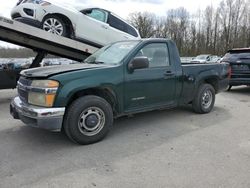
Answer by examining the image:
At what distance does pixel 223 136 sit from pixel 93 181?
273cm

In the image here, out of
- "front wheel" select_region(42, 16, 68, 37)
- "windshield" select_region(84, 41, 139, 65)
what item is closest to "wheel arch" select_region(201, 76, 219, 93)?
"windshield" select_region(84, 41, 139, 65)

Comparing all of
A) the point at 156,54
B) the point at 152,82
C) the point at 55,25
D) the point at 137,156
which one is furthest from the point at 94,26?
the point at 137,156

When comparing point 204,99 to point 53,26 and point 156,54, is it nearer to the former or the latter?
point 156,54

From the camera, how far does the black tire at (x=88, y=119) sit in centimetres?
429

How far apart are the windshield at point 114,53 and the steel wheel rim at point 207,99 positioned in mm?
2374

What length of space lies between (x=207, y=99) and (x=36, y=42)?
4.77 m

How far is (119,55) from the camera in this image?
5.11 metres

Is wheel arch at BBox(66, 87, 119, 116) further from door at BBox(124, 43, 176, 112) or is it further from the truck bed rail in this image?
the truck bed rail

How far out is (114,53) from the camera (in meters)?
5.32

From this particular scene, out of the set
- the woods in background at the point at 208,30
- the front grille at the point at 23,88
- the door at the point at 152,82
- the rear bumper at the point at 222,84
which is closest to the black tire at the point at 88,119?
the door at the point at 152,82

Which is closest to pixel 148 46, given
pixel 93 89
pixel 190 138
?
pixel 93 89

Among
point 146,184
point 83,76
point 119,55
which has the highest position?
point 119,55

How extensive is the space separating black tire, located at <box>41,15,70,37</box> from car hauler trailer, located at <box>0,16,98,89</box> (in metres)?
0.39

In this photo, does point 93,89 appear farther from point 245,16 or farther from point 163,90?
point 245,16
